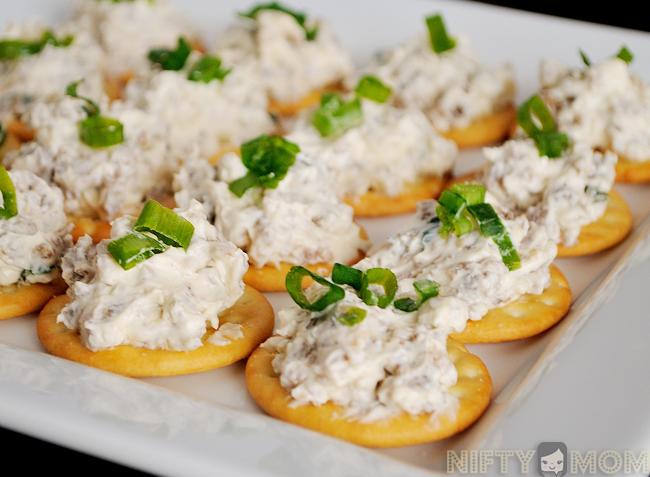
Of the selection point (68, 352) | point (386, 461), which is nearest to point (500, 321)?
point (386, 461)

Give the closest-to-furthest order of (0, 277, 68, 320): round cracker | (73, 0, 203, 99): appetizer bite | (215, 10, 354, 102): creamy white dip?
(0, 277, 68, 320): round cracker
(215, 10, 354, 102): creamy white dip
(73, 0, 203, 99): appetizer bite

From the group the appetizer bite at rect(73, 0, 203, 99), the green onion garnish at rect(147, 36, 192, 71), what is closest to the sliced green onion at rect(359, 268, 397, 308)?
the green onion garnish at rect(147, 36, 192, 71)

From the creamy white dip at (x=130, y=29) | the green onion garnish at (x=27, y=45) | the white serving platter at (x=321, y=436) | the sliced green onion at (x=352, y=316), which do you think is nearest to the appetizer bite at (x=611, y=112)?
the white serving platter at (x=321, y=436)

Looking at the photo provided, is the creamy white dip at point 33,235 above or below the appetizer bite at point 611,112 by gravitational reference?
above

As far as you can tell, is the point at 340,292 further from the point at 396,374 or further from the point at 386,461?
the point at 386,461

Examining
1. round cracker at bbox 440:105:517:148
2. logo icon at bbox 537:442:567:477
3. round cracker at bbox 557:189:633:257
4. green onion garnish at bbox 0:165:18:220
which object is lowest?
round cracker at bbox 440:105:517:148

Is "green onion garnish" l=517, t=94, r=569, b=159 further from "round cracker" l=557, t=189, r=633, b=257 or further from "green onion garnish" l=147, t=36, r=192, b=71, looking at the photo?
"green onion garnish" l=147, t=36, r=192, b=71

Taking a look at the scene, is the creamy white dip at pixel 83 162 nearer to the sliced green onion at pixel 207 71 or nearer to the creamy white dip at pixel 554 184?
the sliced green onion at pixel 207 71
